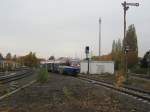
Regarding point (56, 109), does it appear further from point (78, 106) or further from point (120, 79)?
point (120, 79)

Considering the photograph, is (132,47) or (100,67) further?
(132,47)

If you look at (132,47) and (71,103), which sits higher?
(132,47)

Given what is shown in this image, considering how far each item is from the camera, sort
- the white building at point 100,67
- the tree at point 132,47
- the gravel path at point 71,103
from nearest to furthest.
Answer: the gravel path at point 71,103 → the white building at point 100,67 → the tree at point 132,47

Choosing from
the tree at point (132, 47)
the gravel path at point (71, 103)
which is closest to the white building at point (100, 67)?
the tree at point (132, 47)

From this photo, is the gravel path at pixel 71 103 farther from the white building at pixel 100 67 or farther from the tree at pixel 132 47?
the tree at pixel 132 47

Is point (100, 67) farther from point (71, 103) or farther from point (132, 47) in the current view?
point (71, 103)

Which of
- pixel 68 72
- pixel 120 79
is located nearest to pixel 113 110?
pixel 120 79

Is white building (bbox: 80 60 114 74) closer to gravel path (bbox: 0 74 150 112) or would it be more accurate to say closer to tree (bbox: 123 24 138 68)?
tree (bbox: 123 24 138 68)

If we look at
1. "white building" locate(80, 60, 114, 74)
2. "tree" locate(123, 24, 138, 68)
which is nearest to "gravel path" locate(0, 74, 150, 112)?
"white building" locate(80, 60, 114, 74)

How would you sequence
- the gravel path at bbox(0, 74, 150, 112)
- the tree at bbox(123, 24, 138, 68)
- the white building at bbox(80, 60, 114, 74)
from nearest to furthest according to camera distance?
the gravel path at bbox(0, 74, 150, 112) < the white building at bbox(80, 60, 114, 74) < the tree at bbox(123, 24, 138, 68)

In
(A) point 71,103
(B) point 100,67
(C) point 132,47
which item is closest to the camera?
(A) point 71,103

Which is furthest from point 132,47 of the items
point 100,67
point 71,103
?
point 71,103

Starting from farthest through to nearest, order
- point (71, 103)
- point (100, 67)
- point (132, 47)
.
A: point (132, 47) → point (100, 67) → point (71, 103)

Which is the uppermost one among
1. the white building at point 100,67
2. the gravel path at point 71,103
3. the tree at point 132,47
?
the tree at point 132,47
